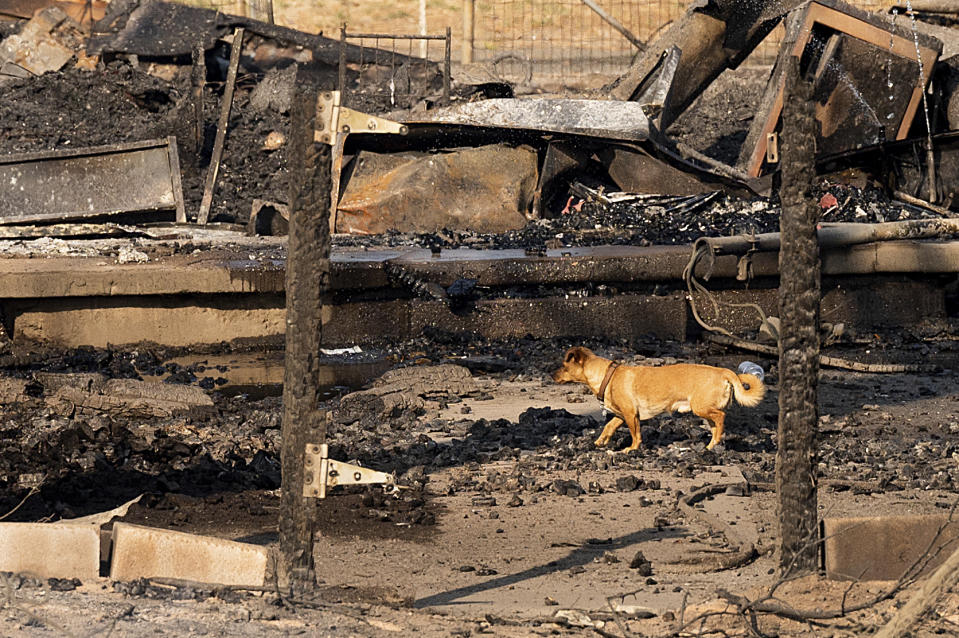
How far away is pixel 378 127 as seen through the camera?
16.3 feet

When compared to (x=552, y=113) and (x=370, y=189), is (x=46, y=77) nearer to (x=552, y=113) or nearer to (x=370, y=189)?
(x=370, y=189)

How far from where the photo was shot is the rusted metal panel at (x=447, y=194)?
48.9ft

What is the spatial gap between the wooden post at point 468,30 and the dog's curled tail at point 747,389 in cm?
1598

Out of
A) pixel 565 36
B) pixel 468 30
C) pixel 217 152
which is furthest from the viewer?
pixel 565 36

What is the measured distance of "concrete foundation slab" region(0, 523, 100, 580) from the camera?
5246mm

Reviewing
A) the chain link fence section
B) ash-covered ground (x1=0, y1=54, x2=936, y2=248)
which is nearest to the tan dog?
ash-covered ground (x1=0, y1=54, x2=936, y2=248)

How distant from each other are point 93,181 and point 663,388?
9.69m

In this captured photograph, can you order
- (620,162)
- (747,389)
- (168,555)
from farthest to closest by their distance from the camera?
(620,162) < (747,389) < (168,555)

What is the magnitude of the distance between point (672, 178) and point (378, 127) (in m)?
10.7

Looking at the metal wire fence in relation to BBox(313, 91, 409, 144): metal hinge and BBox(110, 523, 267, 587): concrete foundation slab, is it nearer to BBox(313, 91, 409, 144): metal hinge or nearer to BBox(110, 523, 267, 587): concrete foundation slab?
BBox(313, 91, 409, 144): metal hinge

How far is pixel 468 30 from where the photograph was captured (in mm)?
22625

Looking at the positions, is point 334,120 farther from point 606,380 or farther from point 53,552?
point 606,380

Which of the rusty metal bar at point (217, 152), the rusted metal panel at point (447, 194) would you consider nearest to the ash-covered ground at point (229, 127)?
the rusted metal panel at point (447, 194)

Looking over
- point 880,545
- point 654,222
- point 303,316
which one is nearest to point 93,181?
point 654,222
